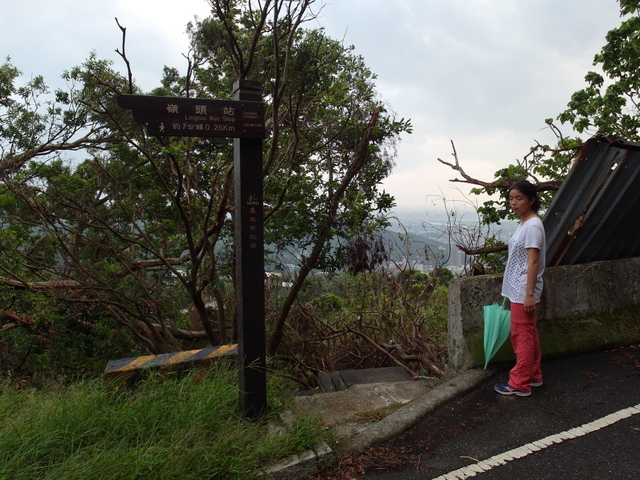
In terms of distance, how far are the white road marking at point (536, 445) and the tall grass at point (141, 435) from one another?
0.96 meters

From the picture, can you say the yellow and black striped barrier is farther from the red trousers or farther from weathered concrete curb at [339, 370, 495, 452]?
the red trousers

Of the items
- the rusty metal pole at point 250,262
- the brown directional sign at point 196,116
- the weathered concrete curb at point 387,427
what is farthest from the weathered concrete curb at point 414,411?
the brown directional sign at point 196,116

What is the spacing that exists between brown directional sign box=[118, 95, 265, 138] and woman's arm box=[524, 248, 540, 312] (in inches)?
86.0

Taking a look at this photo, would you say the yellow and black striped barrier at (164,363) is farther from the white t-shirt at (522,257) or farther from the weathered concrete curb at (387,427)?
the white t-shirt at (522,257)

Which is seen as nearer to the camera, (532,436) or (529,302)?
(532,436)

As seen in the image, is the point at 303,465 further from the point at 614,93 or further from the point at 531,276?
the point at 614,93

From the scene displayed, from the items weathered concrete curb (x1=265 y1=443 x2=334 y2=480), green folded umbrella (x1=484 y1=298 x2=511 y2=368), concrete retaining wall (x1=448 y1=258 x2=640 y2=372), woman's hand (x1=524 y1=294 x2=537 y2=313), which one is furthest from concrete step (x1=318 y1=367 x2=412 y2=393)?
weathered concrete curb (x1=265 y1=443 x2=334 y2=480)

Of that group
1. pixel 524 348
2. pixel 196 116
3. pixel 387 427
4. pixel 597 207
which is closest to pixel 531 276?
A: pixel 524 348

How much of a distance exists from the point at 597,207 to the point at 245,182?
10.3ft

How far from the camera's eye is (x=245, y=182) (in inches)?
132

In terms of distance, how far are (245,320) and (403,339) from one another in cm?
392

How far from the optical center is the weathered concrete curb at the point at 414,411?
3324mm

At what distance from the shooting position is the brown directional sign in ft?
10.0

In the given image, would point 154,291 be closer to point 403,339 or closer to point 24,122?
point 403,339
